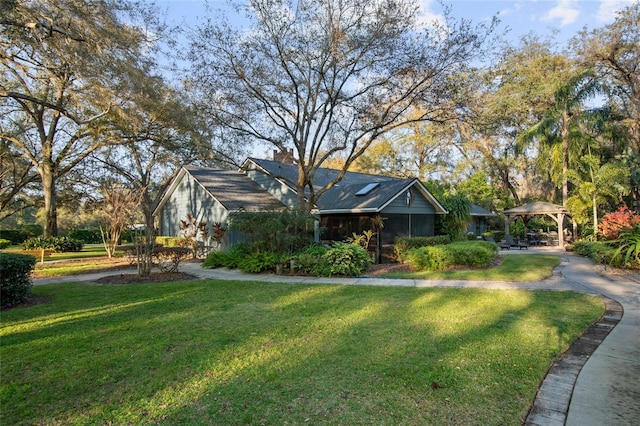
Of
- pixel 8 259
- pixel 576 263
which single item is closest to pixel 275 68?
pixel 8 259

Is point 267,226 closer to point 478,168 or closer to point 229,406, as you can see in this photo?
point 229,406

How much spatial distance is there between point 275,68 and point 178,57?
3636mm

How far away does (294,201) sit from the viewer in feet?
61.0

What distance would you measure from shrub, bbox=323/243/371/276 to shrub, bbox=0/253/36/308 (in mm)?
7422

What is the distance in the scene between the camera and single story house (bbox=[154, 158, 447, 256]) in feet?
51.5

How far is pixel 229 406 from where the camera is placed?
3.14 metres

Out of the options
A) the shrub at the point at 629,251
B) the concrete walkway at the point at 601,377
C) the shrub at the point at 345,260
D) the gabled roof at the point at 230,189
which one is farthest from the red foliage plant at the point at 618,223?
the gabled roof at the point at 230,189

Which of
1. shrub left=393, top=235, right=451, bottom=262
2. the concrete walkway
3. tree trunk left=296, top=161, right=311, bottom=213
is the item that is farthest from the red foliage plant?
tree trunk left=296, top=161, right=311, bottom=213

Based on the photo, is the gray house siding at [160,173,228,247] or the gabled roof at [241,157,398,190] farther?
the gabled roof at [241,157,398,190]

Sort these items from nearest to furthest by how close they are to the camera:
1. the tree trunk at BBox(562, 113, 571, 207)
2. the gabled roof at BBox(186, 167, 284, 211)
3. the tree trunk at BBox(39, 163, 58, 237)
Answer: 1. the gabled roof at BBox(186, 167, 284, 211)
2. the tree trunk at BBox(39, 163, 58, 237)
3. the tree trunk at BBox(562, 113, 571, 207)

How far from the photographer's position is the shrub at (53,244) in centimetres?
2034

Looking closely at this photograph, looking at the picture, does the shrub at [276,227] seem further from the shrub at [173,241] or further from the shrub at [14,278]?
the shrub at [173,241]

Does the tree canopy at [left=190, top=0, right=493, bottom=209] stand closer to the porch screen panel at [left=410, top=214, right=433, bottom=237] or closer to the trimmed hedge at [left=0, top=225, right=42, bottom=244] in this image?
the porch screen panel at [left=410, top=214, right=433, bottom=237]

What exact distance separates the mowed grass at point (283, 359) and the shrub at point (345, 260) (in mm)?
3447
